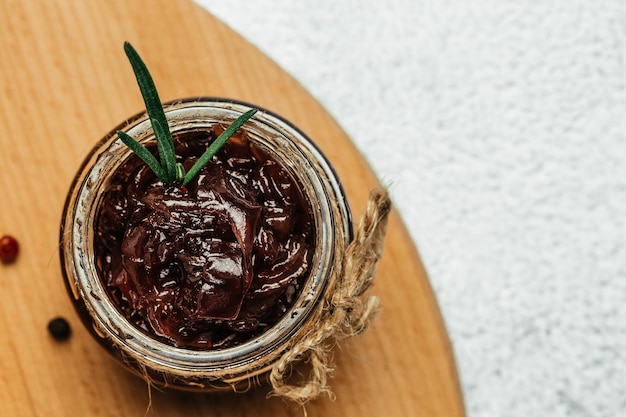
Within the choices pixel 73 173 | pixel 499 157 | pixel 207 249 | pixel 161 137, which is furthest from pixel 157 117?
pixel 499 157

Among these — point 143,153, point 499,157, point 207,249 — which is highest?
point 143,153

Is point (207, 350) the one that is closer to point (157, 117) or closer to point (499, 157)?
point (157, 117)

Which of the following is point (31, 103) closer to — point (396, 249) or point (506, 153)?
point (396, 249)

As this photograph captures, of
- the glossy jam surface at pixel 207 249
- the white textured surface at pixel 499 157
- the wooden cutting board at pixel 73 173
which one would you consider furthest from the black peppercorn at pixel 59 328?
the white textured surface at pixel 499 157

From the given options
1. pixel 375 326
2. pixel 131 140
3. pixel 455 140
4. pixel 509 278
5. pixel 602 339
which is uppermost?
pixel 131 140

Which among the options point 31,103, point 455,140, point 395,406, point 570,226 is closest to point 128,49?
point 31,103

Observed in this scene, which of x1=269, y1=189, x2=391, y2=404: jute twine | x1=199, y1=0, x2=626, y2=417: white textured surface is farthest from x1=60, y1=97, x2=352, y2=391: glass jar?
x1=199, y1=0, x2=626, y2=417: white textured surface
